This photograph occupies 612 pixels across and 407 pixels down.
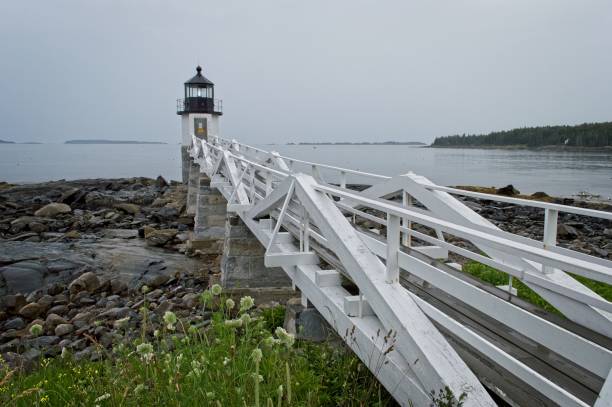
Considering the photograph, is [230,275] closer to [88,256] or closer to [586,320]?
[586,320]

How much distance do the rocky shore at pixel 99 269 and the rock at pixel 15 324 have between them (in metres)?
0.02

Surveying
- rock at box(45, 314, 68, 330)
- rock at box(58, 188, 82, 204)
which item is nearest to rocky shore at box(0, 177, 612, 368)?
rock at box(45, 314, 68, 330)

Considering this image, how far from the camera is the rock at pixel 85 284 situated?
37.0ft

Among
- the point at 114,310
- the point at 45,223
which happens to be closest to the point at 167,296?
the point at 114,310

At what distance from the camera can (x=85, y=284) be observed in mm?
11422

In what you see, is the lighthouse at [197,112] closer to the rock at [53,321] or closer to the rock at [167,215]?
the rock at [167,215]

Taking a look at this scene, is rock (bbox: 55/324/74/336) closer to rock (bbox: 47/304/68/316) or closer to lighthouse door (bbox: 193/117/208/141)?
rock (bbox: 47/304/68/316)

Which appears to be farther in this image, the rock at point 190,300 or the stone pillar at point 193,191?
the stone pillar at point 193,191

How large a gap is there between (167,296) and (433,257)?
6698 millimetres

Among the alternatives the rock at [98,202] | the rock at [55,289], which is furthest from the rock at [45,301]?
the rock at [98,202]

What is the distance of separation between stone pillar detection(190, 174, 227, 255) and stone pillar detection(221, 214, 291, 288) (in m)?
5.33

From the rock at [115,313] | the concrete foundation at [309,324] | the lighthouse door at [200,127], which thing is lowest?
the rock at [115,313]

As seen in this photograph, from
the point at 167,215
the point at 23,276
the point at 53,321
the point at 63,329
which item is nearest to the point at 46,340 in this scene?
the point at 63,329

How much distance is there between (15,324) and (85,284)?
2.09 m
